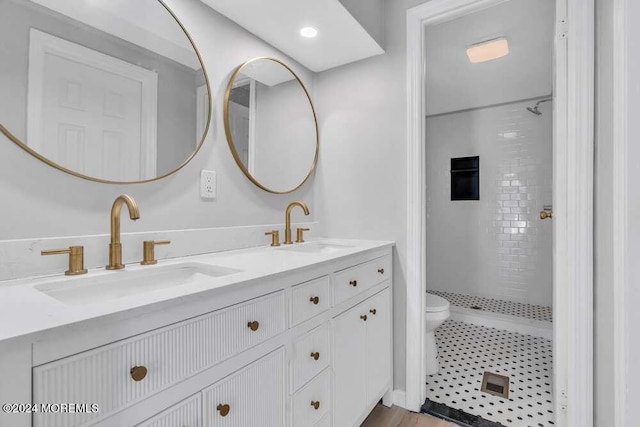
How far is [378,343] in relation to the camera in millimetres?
1649

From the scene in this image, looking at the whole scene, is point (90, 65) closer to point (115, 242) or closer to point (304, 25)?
point (115, 242)

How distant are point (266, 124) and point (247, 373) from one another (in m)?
1.33

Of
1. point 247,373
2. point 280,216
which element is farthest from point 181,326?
point 280,216

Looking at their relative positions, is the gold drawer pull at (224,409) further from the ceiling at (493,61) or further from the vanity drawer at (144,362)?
the ceiling at (493,61)

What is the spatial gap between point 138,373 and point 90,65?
1.03 meters

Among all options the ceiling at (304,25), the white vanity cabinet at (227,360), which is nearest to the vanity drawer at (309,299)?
the white vanity cabinet at (227,360)

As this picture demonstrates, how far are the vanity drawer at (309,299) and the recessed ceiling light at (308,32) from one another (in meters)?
1.29

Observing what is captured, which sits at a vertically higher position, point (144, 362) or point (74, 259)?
point (74, 259)

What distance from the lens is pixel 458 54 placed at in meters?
2.42

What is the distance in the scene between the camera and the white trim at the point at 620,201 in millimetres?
784

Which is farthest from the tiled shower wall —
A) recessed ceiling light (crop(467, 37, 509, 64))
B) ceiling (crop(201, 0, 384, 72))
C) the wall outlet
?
the wall outlet

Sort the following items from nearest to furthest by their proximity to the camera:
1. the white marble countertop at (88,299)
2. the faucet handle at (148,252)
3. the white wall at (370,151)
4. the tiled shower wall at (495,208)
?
1. the white marble countertop at (88,299)
2. the faucet handle at (148,252)
3. the white wall at (370,151)
4. the tiled shower wall at (495,208)

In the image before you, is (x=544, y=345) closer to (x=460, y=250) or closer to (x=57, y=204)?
(x=460, y=250)

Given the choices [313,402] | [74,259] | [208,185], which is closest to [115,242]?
[74,259]
